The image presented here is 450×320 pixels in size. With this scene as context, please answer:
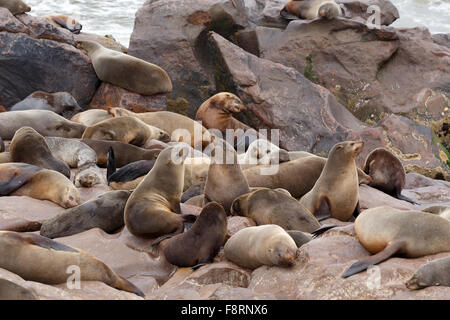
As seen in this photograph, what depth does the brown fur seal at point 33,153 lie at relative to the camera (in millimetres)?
6625

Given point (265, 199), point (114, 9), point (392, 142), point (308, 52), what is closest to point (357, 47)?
point (308, 52)

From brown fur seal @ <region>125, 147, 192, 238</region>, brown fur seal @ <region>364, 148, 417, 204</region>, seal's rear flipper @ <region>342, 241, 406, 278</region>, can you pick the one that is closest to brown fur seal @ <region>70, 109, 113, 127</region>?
brown fur seal @ <region>125, 147, 192, 238</region>

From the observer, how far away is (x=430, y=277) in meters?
3.46

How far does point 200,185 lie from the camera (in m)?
6.81

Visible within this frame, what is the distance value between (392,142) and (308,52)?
3.48 m

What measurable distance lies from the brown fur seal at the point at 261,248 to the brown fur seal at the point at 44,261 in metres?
0.89

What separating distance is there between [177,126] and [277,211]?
4519mm

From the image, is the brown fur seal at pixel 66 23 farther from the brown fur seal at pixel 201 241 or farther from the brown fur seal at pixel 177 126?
the brown fur seal at pixel 201 241

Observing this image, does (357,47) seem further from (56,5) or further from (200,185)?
(56,5)

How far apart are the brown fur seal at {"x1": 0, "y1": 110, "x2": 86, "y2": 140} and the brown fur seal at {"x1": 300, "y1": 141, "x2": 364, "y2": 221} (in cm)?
377

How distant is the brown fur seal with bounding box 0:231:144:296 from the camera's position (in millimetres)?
3684

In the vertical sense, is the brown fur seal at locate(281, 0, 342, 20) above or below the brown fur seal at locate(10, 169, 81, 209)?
above

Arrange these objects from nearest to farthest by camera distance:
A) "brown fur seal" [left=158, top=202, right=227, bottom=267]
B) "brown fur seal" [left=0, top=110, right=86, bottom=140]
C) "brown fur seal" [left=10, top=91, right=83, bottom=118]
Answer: "brown fur seal" [left=158, top=202, right=227, bottom=267], "brown fur seal" [left=0, top=110, right=86, bottom=140], "brown fur seal" [left=10, top=91, right=83, bottom=118]

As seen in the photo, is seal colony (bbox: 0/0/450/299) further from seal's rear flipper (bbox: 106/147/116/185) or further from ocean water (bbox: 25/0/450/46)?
ocean water (bbox: 25/0/450/46)
